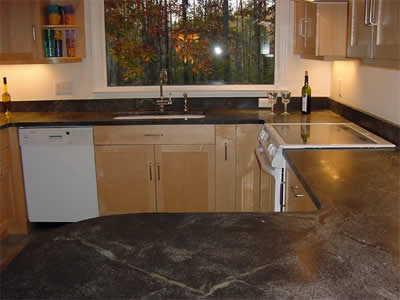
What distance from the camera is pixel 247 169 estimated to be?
142 inches

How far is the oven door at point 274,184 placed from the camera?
2.60 meters

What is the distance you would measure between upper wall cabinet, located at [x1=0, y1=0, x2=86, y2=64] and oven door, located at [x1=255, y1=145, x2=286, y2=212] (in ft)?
5.91

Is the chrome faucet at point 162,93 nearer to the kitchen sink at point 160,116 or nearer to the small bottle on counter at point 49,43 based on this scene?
the kitchen sink at point 160,116

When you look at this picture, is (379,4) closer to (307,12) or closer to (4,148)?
(307,12)

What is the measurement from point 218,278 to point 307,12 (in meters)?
2.70

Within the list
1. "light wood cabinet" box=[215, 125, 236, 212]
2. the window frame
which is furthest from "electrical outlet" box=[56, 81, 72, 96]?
"light wood cabinet" box=[215, 125, 236, 212]

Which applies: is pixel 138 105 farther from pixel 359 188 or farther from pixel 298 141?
pixel 359 188

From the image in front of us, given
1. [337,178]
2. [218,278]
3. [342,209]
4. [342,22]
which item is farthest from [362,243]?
[342,22]

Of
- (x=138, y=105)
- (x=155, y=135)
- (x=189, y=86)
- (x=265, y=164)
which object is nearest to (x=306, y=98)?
(x=189, y=86)

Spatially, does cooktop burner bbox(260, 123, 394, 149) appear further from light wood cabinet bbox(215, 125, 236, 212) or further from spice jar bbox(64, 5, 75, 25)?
spice jar bbox(64, 5, 75, 25)

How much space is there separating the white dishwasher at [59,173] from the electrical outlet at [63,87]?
2.11 ft

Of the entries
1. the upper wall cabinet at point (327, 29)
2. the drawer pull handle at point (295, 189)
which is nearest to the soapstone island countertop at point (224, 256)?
the drawer pull handle at point (295, 189)

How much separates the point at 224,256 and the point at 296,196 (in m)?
1.07

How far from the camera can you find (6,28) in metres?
3.53
